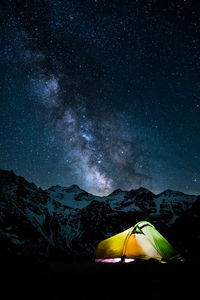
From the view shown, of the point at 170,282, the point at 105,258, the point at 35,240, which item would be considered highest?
the point at 170,282

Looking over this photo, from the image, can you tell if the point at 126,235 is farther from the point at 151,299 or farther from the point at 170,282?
the point at 151,299

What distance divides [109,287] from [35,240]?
217 meters

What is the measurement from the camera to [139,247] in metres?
10.1

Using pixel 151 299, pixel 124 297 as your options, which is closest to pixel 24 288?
pixel 124 297

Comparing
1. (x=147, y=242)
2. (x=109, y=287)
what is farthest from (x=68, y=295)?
(x=147, y=242)

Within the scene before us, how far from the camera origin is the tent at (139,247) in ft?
32.5

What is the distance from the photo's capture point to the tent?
9.91 metres

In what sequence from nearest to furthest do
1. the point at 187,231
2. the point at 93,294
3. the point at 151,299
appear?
1. the point at 151,299
2. the point at 93,294
3. the point at 187,231

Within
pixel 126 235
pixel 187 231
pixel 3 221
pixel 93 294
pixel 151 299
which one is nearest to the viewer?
pixel 151 299

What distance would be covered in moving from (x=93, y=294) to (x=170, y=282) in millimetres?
1952

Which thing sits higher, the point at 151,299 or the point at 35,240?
the point at 151,299

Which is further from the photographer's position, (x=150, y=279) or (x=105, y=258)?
(x=105, y=258)

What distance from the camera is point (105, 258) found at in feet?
37.7

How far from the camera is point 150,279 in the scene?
4.96 m
